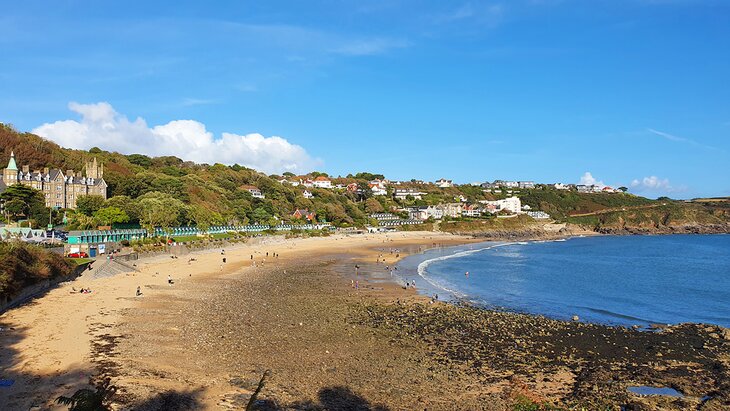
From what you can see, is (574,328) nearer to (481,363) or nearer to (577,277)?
(481,363)

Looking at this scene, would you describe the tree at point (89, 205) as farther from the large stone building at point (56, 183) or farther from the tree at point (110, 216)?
the large stone building at point (56, 183)

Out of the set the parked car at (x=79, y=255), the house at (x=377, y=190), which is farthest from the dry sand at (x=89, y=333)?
the house at (x=377, y=190)

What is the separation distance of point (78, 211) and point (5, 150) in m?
25.2

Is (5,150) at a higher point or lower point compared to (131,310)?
higher

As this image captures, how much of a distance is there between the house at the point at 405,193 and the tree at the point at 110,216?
113 m

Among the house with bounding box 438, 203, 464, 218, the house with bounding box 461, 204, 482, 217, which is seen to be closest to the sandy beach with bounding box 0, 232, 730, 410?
the house with bounding box 438, 203, 464, 218

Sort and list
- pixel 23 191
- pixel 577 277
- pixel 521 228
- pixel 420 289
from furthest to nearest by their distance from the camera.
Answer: pixel 521 228 → pixel 23 191 → pixel 577 277 → pixel 420 289

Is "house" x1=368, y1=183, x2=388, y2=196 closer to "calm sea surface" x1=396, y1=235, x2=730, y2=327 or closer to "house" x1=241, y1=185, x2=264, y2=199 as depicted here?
"house" x1=241, y1=185, x2=264, y2=199

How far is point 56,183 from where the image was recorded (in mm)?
69000

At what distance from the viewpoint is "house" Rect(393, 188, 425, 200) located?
169 meters

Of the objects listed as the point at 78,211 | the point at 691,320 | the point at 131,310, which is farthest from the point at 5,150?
the point at 691,320

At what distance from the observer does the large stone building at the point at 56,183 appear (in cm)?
6531

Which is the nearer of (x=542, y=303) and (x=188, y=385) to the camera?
(x=188, y=385)

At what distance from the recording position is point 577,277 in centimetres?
4650
